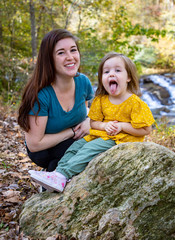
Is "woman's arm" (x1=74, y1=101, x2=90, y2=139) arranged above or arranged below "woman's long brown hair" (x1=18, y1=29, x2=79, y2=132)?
below

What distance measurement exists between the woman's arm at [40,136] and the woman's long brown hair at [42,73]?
6 centimetres

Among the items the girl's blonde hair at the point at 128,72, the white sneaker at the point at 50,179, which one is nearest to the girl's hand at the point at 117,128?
the girl's blonde hair at the point at 128,72

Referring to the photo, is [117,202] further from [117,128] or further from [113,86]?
[113,86]

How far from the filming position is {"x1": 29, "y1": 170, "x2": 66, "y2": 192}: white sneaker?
6.53ft

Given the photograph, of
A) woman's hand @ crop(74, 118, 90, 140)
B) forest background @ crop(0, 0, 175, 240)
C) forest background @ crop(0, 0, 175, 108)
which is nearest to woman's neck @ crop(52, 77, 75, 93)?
woman's hand @ crop(74, 118, 90, 140)

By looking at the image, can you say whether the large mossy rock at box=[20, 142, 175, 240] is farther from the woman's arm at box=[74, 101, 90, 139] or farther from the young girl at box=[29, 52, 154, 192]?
the woman's arm at box=[74, 101, 90, 139]

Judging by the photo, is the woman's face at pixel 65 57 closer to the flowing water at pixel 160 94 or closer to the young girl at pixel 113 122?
the young girl at pixel 113 122

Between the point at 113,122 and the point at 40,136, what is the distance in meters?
0.80

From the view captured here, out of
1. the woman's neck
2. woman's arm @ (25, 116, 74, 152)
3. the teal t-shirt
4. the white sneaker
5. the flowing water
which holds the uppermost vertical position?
the woman's neck

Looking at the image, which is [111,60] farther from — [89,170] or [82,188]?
[82,188]

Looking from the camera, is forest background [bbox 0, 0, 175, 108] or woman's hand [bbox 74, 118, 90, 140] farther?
forest background [bbox 0, 0, 175, 108]

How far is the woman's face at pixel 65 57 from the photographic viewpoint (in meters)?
2.37

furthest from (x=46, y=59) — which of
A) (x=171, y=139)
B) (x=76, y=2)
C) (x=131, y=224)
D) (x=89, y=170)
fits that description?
(x=76, y=2)

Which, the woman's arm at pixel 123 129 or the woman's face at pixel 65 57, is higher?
the woman's face at pixel 65 57
